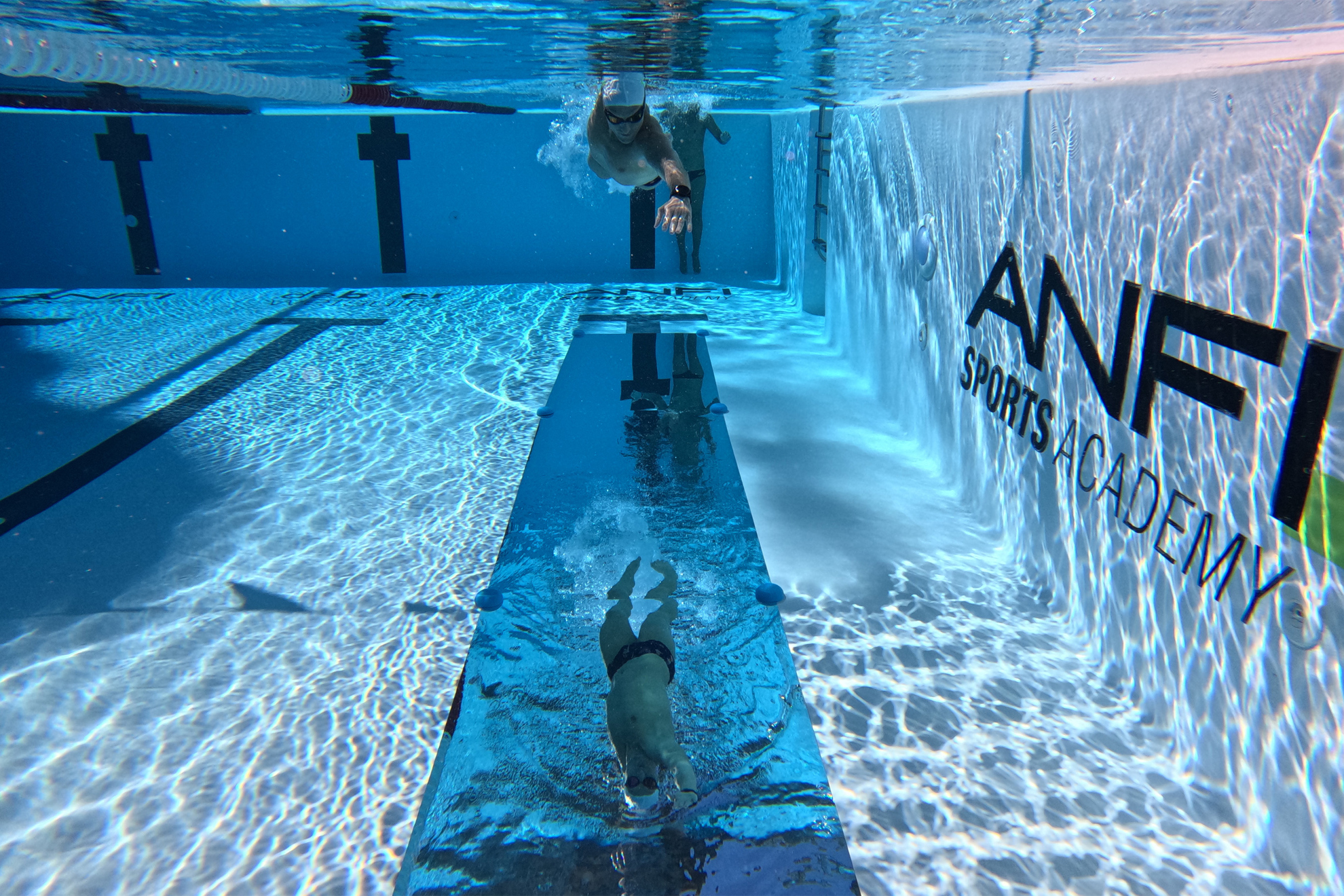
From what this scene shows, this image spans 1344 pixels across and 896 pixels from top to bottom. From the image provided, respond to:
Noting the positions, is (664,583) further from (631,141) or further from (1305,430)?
(1305,430)

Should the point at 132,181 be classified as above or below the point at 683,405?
above

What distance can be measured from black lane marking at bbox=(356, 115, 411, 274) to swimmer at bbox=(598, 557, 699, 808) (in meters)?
9.04

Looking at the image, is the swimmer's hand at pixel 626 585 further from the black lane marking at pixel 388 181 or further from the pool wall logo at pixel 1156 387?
the black lane marking at pixel 388 181

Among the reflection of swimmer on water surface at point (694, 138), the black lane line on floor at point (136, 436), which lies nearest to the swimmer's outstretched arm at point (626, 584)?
the black lane line on floor at point (136, 436)

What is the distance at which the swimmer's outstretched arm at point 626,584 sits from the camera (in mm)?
3545

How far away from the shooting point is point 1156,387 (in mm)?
2816

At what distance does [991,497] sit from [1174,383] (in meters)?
1.61

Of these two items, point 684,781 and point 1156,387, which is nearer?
point 684,781

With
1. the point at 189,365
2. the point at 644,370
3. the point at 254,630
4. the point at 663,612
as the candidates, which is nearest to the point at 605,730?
the point at 663,612

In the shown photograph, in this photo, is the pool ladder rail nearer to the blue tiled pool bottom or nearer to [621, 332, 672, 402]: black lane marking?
[621, 332, 672, 402]: black lane marking

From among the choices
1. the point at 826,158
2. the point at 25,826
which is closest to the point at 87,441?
the point at 25,826

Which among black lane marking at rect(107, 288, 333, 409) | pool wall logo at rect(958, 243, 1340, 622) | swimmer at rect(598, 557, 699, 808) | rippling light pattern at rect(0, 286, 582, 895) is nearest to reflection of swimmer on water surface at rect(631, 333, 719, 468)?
rippling light pattern at rect(0, 286, 582, 895)

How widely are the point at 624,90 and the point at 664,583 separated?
240 cm

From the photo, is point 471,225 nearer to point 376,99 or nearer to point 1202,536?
point 376,99
